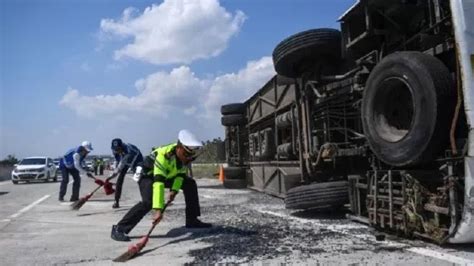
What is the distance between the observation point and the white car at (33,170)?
26.2 metres

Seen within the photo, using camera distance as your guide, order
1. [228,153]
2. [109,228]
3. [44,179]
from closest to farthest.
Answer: [109,228]
[228,153]
[44,179]

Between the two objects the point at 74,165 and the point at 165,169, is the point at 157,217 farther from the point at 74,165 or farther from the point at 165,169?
the point at 74,165

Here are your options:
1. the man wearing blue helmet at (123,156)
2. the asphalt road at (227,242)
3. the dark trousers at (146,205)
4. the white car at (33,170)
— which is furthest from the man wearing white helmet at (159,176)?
the white car at (33,170)

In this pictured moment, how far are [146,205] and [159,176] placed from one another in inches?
16.6

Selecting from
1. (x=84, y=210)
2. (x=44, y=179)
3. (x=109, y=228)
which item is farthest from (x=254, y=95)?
(x=44, y=179)

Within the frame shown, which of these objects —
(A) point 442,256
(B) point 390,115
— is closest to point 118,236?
(B) point 390,115

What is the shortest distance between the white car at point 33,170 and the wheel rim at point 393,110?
23.9 meters

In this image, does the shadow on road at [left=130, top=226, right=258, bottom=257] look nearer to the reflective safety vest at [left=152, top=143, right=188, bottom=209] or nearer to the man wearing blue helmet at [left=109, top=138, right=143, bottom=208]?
the reflective safety vest at [left=152, top=143, right=188, bottom=209]

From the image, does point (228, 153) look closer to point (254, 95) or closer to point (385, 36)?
point (254, 95)

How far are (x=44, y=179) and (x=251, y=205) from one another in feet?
65.3

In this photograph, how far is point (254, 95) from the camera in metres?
13.3

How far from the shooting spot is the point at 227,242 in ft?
20.2

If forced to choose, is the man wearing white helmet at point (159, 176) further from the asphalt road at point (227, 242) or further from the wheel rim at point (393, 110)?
the wheel rim at point (393, 110)

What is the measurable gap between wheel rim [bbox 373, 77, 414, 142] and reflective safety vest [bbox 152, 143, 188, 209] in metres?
2.60
